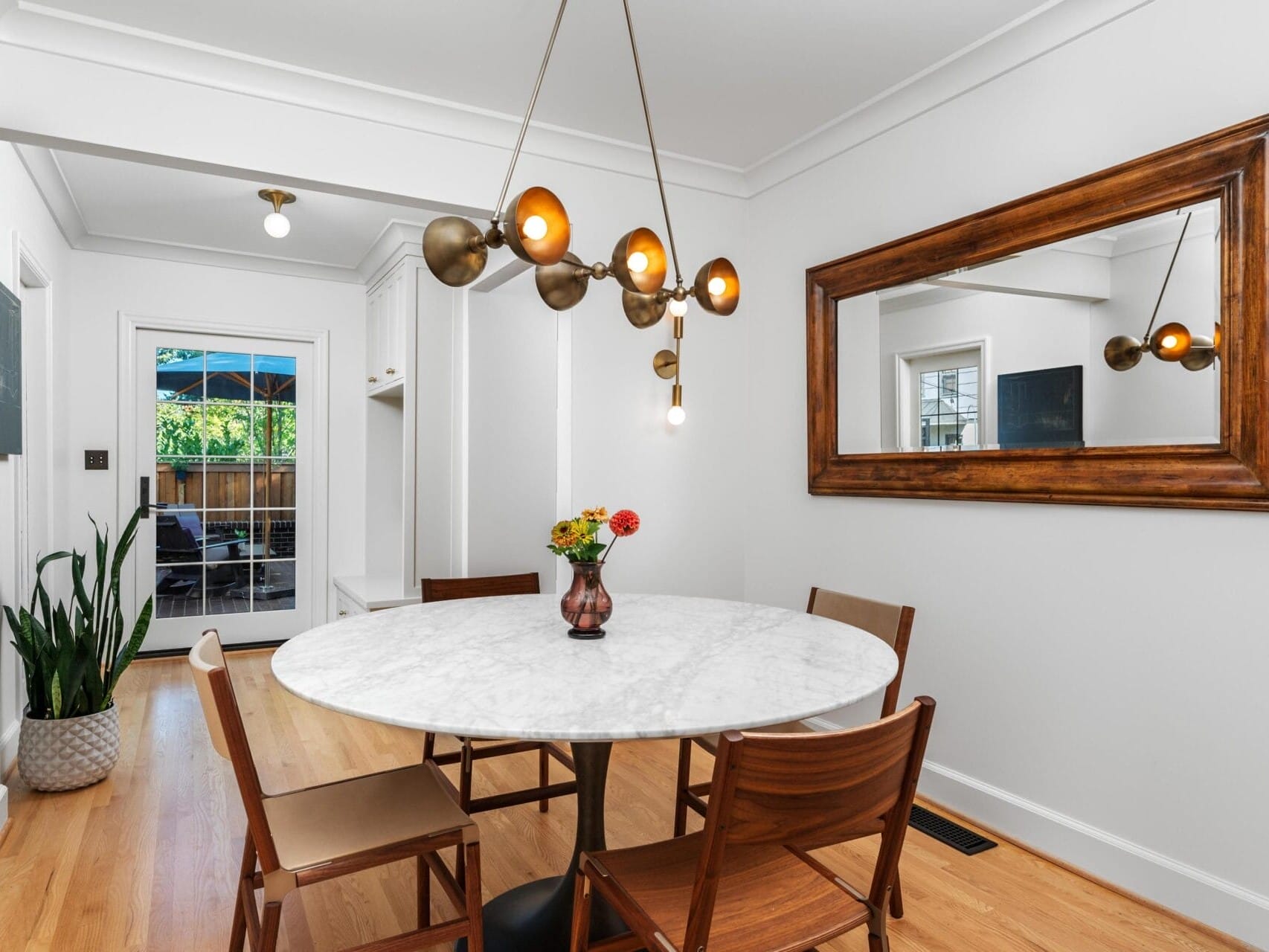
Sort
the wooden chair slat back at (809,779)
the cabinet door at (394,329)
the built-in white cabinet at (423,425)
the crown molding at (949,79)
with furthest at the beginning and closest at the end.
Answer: the cabinet door at (394,329), the built-in white cabinet at (423,425), the crown molding at (949,79), the wooden chair slat back at (809,779)

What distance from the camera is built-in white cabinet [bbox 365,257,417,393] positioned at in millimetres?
4141

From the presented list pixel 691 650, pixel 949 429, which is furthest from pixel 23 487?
pixel 949 429

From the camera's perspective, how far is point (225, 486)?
4.93 metres

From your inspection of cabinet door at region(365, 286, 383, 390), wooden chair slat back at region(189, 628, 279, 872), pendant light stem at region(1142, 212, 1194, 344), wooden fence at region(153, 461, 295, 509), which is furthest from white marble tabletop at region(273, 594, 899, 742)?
wooden fence at region(153, 461, 295, 509)

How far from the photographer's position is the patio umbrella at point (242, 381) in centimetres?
479

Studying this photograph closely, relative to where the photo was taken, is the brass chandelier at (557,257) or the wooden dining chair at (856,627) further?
the wooden dining chair at (856,627)

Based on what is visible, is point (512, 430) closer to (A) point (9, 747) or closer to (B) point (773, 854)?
(A) point (9, 747)

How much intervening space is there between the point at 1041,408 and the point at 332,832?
2.15 m

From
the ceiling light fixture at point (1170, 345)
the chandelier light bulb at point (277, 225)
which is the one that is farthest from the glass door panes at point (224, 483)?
the ceiling light fixture at point (1170, 345)

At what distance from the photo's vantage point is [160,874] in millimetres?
2225

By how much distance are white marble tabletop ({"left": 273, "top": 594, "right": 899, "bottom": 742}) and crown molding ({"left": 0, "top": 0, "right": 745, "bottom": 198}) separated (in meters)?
1.74

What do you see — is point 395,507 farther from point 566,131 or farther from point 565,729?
point 565,729

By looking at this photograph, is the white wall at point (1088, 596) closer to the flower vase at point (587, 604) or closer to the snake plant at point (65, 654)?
the flower vase at point (587, 604)

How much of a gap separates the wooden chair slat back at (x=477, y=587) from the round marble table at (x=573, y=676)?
0.98 feet
